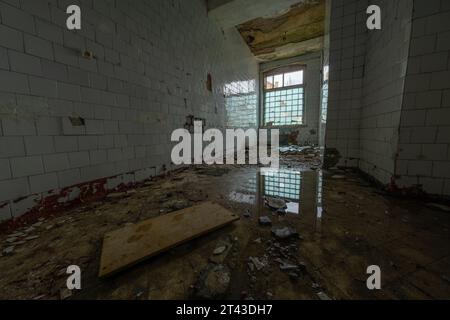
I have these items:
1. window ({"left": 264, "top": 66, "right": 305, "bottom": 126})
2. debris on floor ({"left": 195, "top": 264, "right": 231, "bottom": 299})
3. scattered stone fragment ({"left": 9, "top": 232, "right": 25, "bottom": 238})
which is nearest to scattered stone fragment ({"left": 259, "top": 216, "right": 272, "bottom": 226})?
debris on floor ({"left": 195, "top": 264, "right": 231, "bottom": 299})

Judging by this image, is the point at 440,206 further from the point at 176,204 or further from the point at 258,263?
the point at 176,204

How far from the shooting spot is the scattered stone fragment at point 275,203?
5.24 feet

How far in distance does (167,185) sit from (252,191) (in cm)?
113

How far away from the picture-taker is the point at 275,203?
5.51 ft

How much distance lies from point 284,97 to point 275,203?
7368 millimetres

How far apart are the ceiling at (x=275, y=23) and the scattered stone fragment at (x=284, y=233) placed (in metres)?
4.60

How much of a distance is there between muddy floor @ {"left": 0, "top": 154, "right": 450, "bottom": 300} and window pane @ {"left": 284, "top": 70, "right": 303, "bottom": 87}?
701 cm

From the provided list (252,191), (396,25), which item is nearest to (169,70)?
(252,191)

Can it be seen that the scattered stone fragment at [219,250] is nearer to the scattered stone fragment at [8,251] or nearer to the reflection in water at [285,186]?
the reflection in water at [285,186]

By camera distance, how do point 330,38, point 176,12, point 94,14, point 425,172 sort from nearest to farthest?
point 425,172 < point 94,14 < point 330,38 < point 176,12

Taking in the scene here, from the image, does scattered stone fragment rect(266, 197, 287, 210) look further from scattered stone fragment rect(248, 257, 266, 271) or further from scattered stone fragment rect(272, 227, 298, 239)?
scattered stone fragment rect(248, 257, 266, 271)

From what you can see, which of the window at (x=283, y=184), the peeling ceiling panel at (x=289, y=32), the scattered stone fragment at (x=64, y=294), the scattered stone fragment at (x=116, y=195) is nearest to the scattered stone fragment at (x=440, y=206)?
the window at (x=283, y=184)
